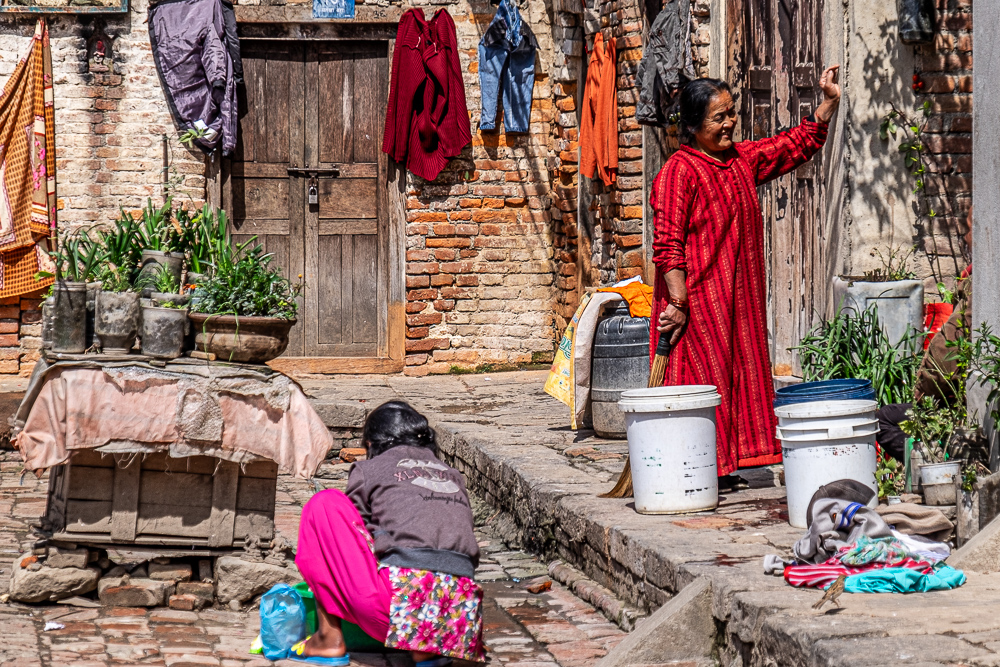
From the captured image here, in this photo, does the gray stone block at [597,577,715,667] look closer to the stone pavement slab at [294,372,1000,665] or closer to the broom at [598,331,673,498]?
the stone pavement slab at [294,372,1000,665]

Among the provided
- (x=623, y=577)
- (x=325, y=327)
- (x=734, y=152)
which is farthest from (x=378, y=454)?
(x=325, y=327)

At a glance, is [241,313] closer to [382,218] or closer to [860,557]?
[860,557]

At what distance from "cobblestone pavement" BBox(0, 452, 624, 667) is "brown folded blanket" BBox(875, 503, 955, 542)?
105 centimetres

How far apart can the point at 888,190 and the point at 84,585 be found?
4.40m

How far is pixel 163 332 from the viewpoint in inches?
184

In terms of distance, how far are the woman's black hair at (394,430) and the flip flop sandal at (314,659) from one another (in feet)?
2.21

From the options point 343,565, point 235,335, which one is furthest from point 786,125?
point 343,565

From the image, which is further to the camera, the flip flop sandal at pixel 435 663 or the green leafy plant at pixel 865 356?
the green leafy plant at pixel 865 356

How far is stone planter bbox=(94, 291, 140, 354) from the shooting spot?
15.3 ft

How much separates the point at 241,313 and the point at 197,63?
5.48m

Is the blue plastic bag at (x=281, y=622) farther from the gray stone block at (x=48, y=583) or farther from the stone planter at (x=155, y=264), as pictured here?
the stone planter at (x=155, y=264)

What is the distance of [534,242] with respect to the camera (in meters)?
10.3

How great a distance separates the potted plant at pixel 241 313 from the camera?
184 inches

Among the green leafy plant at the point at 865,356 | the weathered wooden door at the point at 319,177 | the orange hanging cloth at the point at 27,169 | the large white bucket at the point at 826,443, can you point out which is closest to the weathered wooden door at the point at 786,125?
the green leafy plant at the point at 865,356
